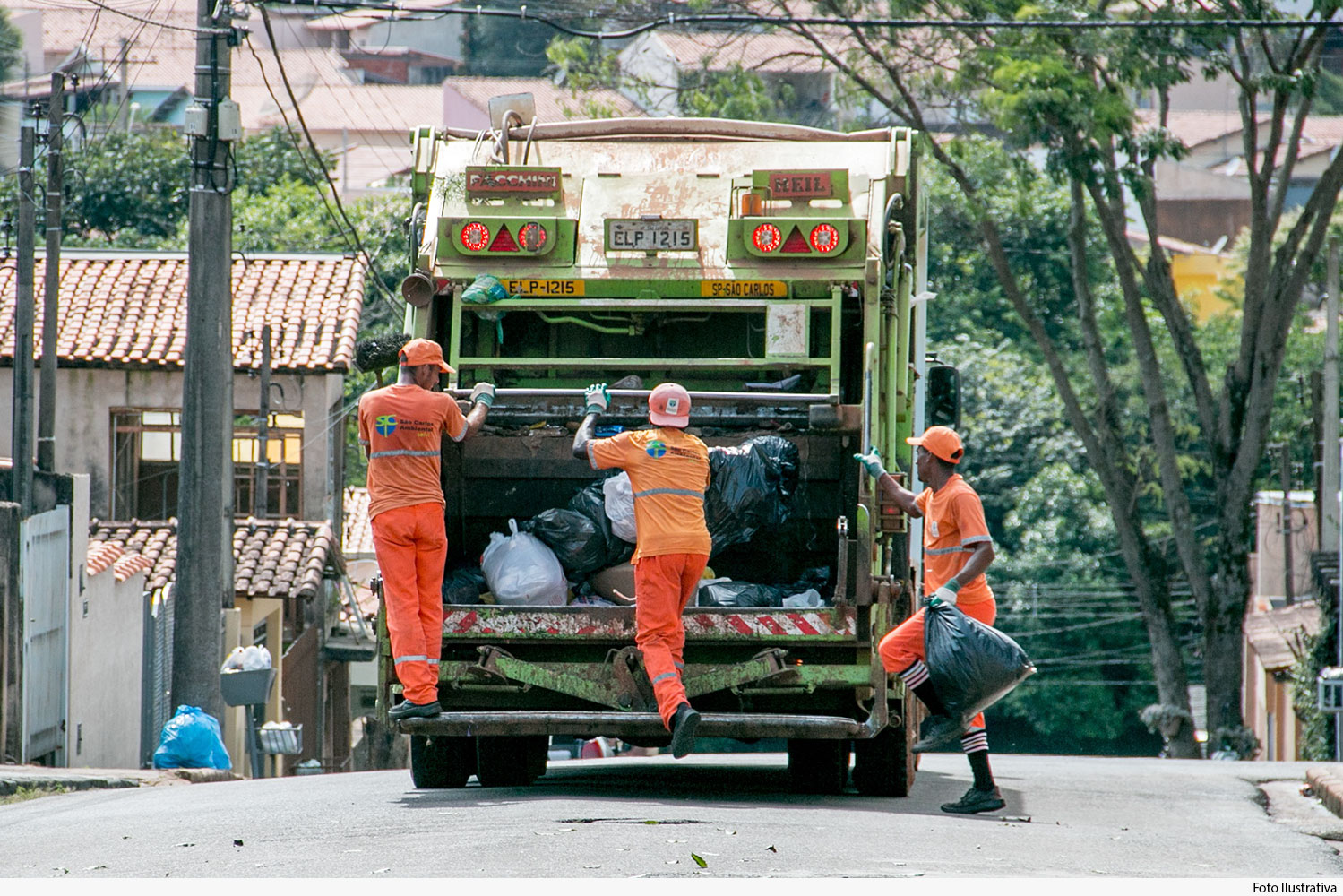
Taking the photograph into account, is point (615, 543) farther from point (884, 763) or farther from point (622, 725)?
point (884, 763)

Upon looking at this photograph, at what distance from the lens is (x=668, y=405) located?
751cm

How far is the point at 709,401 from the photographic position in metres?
8.02

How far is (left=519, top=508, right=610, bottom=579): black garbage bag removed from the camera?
8.05 meters

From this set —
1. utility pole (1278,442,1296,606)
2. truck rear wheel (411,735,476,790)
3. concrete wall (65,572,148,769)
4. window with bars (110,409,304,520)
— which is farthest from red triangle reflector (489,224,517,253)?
utility pole (1278,442,1296,606)

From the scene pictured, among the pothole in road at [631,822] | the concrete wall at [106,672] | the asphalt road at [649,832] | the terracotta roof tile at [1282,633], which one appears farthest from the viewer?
the terracotta roof tile at [1282,633]

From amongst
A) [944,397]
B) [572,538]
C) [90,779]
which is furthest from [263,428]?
[572,538]

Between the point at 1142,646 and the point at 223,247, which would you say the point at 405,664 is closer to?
the point at 223,247

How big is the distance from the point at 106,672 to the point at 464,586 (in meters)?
8.61

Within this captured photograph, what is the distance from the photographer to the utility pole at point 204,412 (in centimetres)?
1233

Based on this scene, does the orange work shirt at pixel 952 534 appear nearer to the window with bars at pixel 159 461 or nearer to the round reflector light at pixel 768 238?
the round reflector light at pixel 768 238

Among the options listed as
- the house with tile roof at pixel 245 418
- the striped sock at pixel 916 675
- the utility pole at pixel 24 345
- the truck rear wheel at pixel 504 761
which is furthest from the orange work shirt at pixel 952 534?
the house with tile roof at pixel 245 418

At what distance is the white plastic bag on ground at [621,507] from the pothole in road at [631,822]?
1508 mm

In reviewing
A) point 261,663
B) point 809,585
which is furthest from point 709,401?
point 261,663

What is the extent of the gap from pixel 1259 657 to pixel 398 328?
12.8 m
